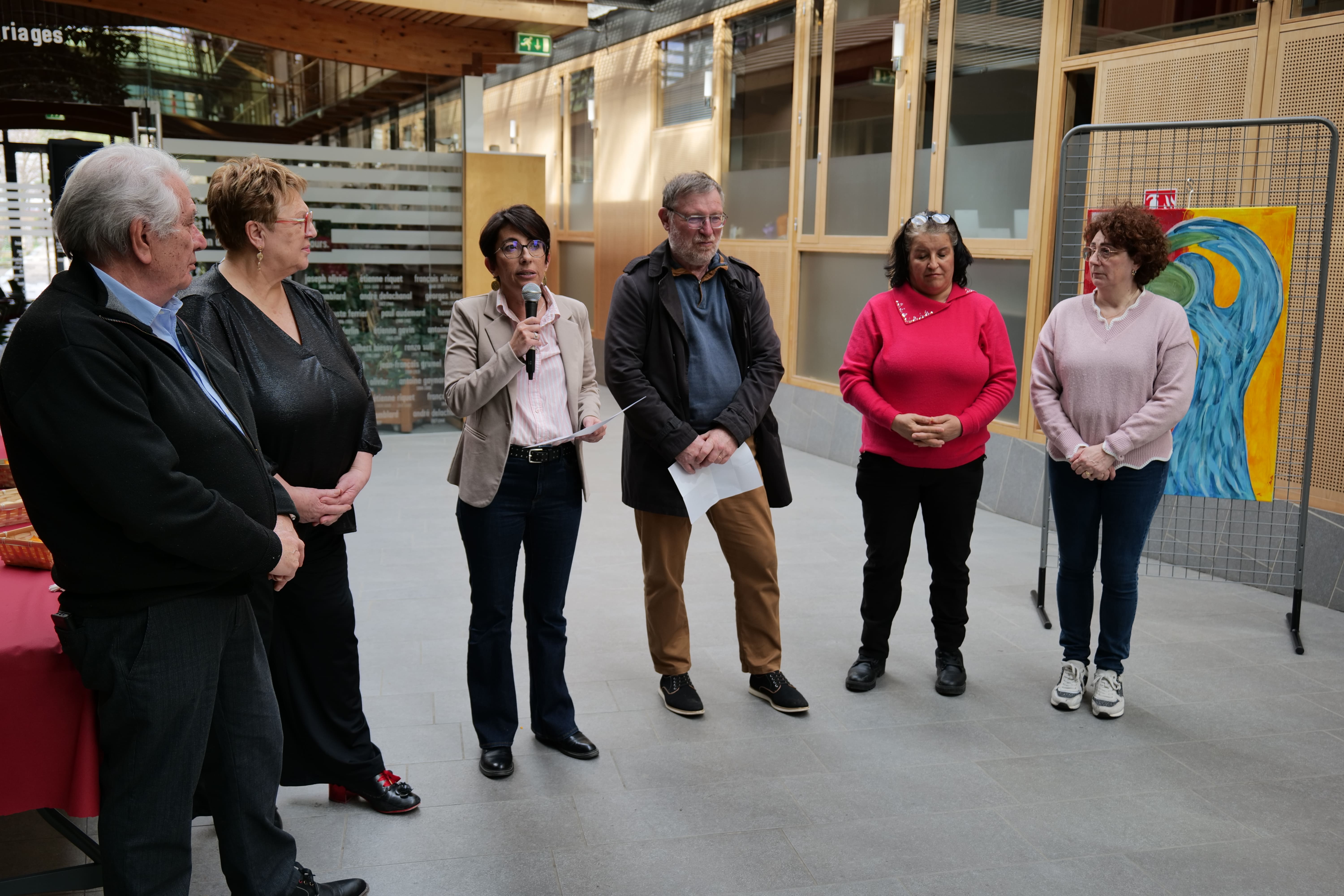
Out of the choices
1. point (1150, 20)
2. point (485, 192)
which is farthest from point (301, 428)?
point (485, 192)

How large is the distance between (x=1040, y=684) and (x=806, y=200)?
564cm

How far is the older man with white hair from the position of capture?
174cm

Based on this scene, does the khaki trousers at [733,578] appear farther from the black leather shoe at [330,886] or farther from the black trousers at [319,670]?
the black leather shoe at [330,886]

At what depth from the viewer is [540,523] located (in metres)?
3.05

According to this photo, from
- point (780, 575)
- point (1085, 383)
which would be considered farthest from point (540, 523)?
point (780, 575)

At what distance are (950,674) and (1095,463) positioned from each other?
0.90 metres

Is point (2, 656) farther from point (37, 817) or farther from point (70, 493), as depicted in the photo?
point (37, 817)

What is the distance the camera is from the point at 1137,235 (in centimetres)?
348

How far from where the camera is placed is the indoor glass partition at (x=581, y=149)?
1313cm

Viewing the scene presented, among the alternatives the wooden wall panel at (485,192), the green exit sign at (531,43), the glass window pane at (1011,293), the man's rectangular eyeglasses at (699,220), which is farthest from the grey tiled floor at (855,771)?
the green exit sign at (531,43)

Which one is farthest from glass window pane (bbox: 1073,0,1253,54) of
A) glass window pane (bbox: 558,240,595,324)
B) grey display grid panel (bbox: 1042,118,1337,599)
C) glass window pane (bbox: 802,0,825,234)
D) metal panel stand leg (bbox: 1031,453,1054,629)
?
glass window pane (bbox: 558,240,595,324)

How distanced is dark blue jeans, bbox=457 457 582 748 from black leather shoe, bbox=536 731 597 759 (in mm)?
135

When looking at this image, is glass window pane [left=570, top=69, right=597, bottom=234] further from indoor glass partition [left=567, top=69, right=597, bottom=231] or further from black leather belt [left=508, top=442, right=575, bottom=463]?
black leather belt [left=508, top=442, right=575, bottom=463]

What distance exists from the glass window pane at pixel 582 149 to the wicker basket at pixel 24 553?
1122 cm
